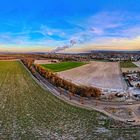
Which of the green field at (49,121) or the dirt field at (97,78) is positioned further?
the dirt field at (97,78)

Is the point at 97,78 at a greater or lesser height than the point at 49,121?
lesser

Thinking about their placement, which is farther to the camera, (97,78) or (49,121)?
(97,78)

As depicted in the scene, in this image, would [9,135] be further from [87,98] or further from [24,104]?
[87,98]

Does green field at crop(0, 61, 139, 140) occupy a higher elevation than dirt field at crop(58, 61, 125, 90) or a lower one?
higher

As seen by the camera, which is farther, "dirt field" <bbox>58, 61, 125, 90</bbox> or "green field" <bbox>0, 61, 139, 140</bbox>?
"dirt field" <bbox>58, 61, 125, 90</bbox>

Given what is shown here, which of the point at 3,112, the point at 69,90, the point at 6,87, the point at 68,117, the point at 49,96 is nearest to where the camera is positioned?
the point at 68,117

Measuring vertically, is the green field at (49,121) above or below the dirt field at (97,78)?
above

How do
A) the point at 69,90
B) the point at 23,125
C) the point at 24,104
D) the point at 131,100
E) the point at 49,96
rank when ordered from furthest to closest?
the point at 69,90, the point at 49,96, the point at 131,100, the point at 24,104, the point at 23,125

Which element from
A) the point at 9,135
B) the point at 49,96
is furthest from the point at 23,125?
the point at 49,96
